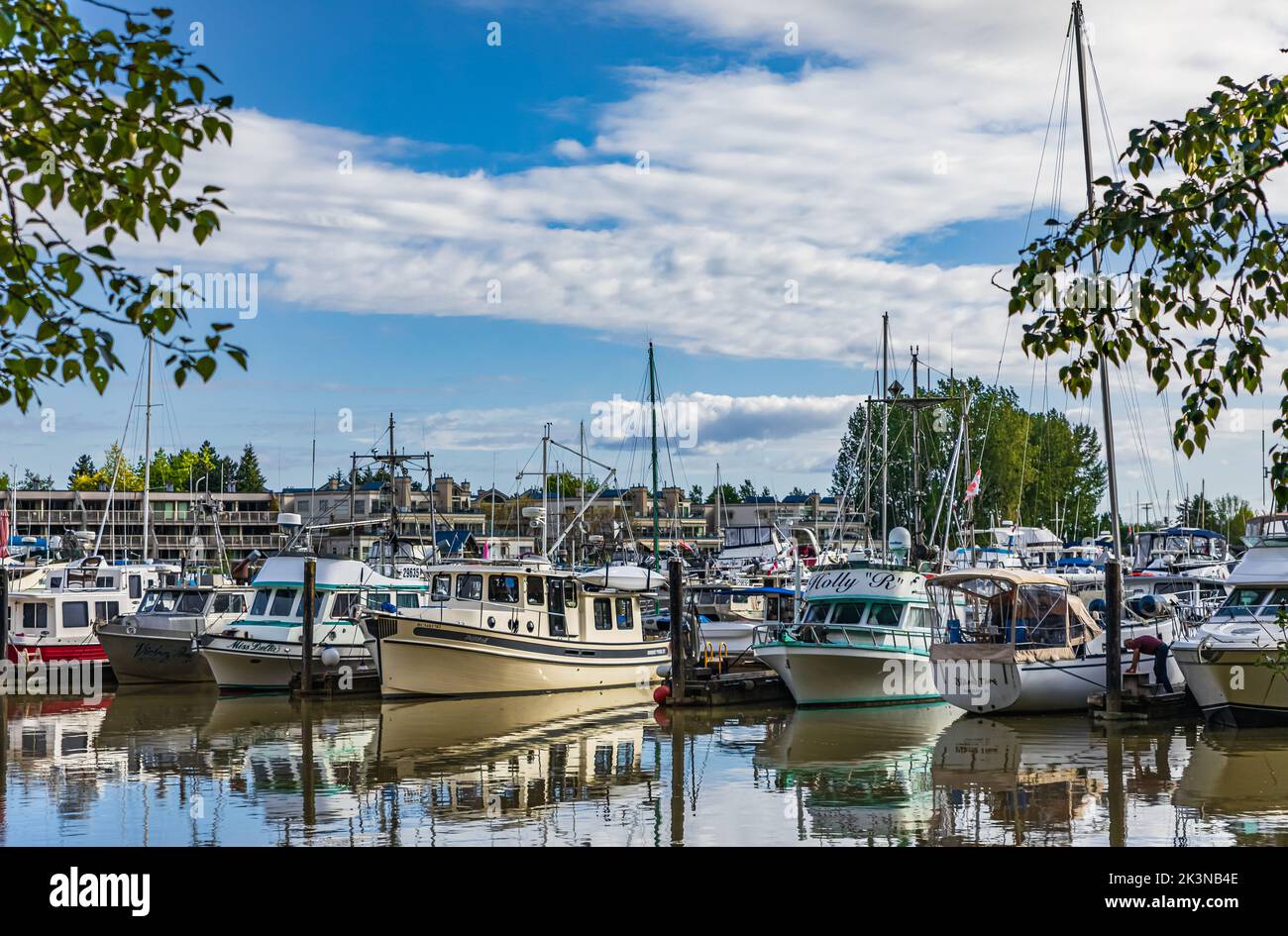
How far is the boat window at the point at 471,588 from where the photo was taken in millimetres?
33906

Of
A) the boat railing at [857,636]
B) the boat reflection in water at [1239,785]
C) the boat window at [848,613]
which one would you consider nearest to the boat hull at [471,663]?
the boat railing at [857,636]

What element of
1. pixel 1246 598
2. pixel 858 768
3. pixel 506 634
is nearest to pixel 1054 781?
pixel 858 768

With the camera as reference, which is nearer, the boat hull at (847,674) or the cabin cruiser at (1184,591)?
the boat hull at (847,674)

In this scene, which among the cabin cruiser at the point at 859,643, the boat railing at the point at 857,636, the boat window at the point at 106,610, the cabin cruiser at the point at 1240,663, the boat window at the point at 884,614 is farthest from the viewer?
the boat window at the point at 106,610

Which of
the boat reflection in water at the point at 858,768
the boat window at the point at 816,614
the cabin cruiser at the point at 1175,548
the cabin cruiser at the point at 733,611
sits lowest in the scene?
the boat reflection in water at the point at 858,768

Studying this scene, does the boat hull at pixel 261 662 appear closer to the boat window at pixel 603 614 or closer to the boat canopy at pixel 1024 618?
the boat window at pixel 603 614

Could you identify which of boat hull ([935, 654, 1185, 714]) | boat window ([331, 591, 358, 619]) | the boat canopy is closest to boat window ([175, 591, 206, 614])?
boat window ([331, 591, 358, 619])

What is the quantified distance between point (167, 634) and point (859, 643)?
765 inches

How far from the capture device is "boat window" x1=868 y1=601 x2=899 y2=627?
3162cm

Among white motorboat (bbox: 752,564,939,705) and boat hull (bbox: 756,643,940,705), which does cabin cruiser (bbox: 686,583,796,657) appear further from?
boat hull (bbox: 756,643,940,705)

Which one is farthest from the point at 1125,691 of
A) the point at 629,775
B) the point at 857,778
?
the point at 629,775

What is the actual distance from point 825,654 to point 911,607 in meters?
2.66

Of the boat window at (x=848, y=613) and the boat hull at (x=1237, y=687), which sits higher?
the boat window at (x=848, y=613)
